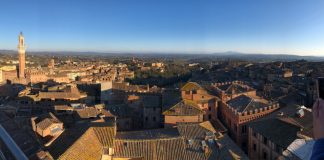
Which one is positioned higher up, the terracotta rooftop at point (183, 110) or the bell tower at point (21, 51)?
the bell tower at point (21, 51)

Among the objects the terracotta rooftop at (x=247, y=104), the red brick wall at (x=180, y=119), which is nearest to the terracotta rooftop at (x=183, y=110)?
the red brick wall at (x=180, y=119)

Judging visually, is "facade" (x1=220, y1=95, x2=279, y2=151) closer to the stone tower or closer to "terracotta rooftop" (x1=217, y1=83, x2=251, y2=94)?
"terracotta rooftop" (x1=217, y1=83, x2=251, y2=94)

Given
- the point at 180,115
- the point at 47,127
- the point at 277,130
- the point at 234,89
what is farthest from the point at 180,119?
the point at 234,89

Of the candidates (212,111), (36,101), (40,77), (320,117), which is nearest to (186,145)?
(212,111)

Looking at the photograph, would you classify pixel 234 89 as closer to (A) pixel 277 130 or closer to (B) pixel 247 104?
(B) pixel 247 104

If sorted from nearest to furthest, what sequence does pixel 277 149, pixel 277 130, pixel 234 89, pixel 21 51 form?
pixel 277 149 < pixel 277 130 < pixel 234 89 < pixel 21 51

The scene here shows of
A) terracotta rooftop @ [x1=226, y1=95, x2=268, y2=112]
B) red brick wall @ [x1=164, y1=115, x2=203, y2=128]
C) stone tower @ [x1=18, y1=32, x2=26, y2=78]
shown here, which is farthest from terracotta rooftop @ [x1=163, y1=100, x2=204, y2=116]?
stone tower @ [x1=18, y1=32, x2=26, y2=78]

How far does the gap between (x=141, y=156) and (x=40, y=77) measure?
138 ft

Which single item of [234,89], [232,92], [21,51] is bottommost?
[232,92]

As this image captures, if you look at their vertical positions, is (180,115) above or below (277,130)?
below

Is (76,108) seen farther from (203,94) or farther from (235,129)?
(235,129)

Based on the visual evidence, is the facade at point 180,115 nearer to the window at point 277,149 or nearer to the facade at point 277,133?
the facade at point 277,133

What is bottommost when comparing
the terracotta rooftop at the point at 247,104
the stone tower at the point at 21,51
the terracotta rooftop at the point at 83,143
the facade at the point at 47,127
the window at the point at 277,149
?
the window at the point at 277,149

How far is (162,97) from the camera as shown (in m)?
26.9
